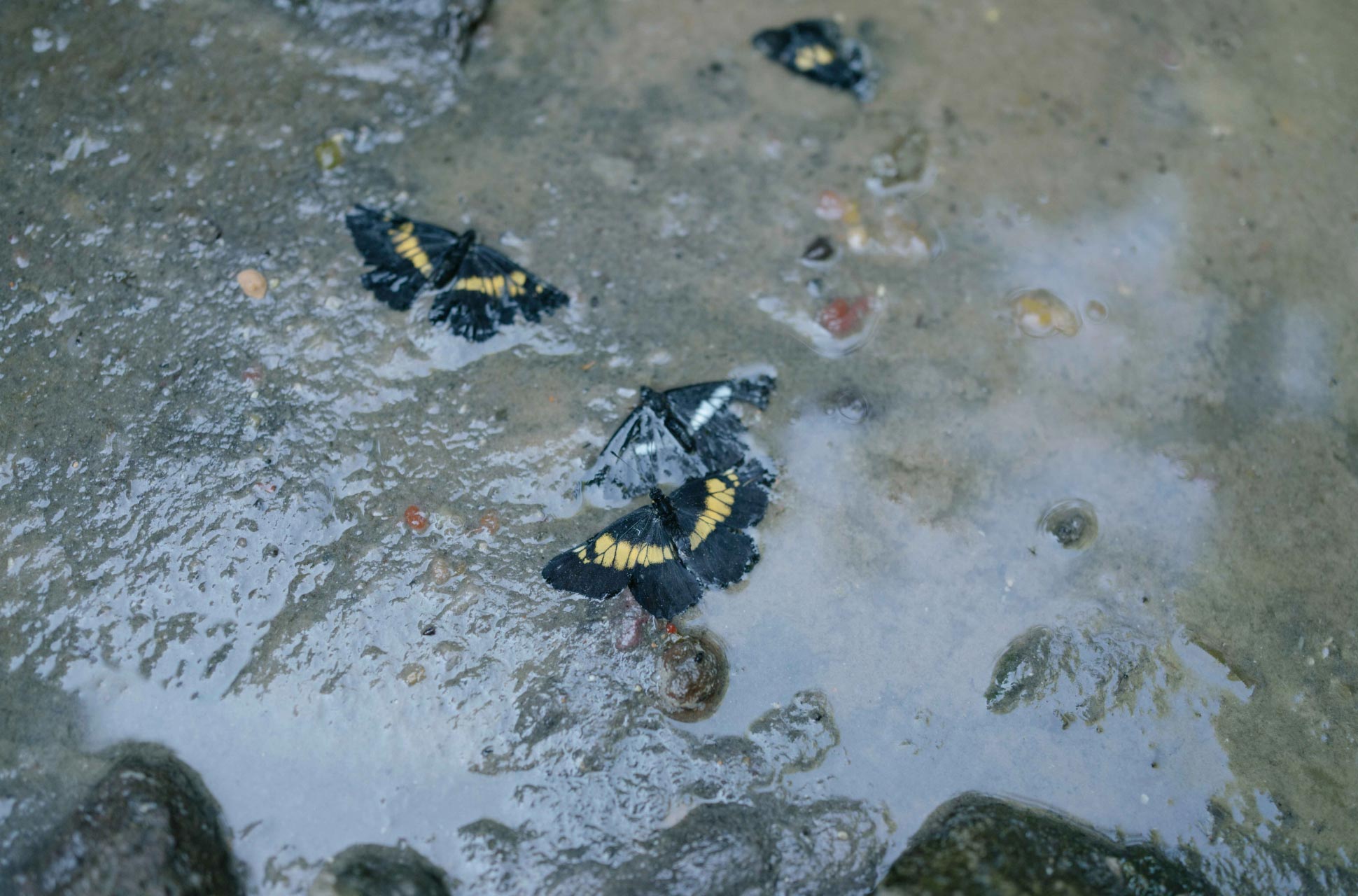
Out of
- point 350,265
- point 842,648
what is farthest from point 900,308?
point 350,265

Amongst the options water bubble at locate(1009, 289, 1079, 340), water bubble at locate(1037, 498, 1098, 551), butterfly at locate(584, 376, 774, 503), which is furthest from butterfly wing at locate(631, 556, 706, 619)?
water bubble at locate(1009, 289, 1079, 340)

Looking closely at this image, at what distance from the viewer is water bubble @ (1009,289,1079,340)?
3301 millimetres

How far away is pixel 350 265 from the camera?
10.6 feet

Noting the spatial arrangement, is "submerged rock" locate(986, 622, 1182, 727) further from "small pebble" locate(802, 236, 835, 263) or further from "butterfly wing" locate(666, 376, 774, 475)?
"small pebble" locate(802, 236, 835, 263)

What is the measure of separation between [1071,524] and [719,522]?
1.19 m

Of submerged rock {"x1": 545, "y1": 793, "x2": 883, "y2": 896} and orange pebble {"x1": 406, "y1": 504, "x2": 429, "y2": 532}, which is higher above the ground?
orange pebble {"x1": 406, "y1": 504, "x2": 429, "y2": 532}

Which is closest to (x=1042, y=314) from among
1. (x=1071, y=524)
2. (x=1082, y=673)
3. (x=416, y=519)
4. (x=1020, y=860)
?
(x=1071, y=524)

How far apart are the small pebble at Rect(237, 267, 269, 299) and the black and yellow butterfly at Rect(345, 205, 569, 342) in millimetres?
347

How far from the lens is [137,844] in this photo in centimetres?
233

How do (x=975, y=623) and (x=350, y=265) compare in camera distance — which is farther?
(x=350, y=265)

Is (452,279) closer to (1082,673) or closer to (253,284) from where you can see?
(253,284)

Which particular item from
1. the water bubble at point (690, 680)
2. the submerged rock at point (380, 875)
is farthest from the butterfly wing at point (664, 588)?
the submerged rock at point (380, 875)

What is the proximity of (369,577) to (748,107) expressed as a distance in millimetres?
2340

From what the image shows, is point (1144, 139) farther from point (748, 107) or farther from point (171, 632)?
point (171, 632)
